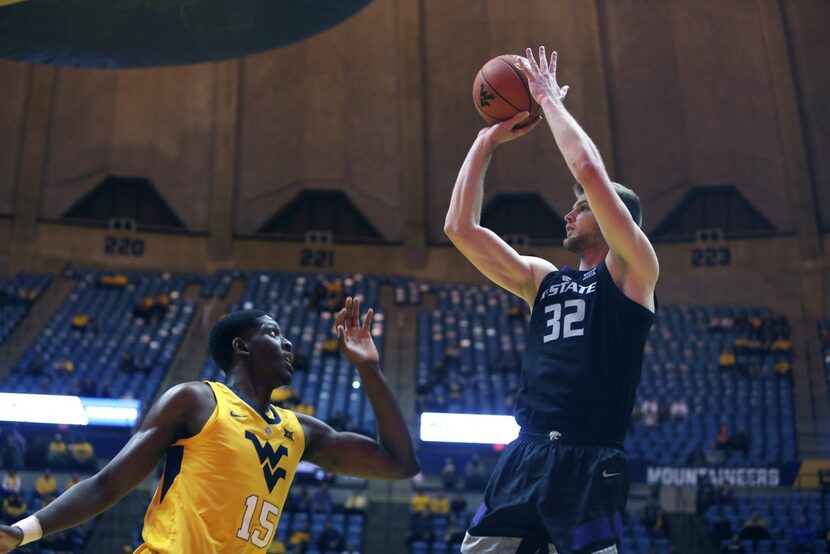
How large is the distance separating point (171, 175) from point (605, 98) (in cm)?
1195

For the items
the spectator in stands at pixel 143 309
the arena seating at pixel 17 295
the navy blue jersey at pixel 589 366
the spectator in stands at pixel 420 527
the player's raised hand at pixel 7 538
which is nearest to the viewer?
the player's raised hand at pixel 7 538

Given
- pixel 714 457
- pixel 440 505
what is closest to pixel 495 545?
pixel 440 505

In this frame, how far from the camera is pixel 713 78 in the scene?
24.3 metres

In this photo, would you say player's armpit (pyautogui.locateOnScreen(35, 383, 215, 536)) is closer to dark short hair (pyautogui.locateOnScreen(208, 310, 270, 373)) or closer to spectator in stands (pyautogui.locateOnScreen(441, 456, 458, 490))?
dark short hair (pyautogui.locateOnScreen(208, 310, 270, 373))

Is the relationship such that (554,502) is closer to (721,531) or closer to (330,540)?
(330,540)

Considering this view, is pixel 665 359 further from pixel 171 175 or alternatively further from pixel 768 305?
pixel 171 175

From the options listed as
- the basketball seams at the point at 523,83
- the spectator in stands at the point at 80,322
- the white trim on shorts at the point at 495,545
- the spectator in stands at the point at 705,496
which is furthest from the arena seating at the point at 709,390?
the white trim on shorts at the point at 495,545

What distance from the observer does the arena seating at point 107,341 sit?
2031 centimetres

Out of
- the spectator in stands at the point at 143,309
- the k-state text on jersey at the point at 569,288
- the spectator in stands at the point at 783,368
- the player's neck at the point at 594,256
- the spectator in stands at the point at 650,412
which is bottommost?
the k-state text on jersey at the point at 569,288

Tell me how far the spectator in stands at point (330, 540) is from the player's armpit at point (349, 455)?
12.2 metres

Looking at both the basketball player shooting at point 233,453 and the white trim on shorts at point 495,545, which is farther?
the white trim on shorts at point 495,545

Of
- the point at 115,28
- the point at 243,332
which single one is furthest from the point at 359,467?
the point at 115,28

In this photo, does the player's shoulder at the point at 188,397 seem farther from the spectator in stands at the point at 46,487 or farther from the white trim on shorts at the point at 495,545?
the spectator in stands at the point at 46,487

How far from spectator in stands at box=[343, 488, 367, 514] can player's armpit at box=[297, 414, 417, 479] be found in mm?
13781
